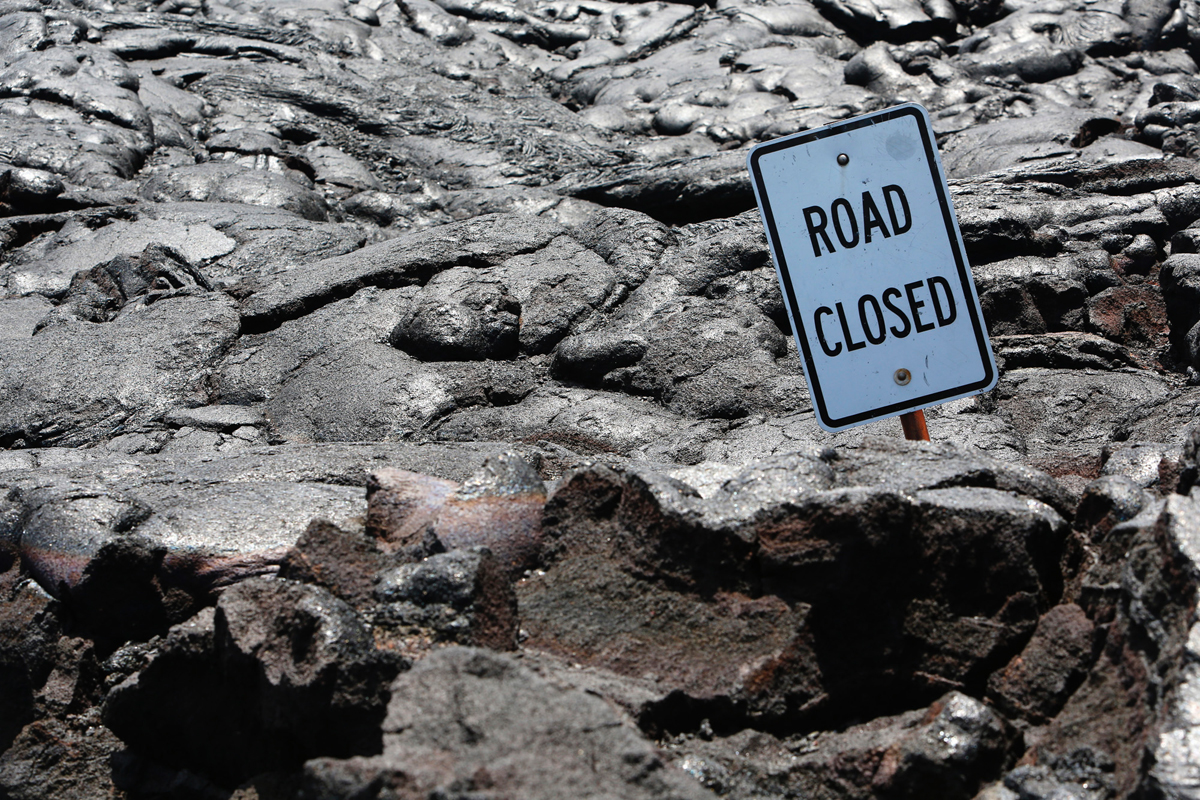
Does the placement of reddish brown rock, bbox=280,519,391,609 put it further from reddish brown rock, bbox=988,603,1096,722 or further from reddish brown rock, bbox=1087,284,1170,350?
reddish brown rock, bbox=1087,284,1170,350

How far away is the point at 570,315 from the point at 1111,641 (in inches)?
152

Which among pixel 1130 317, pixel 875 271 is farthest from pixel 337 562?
pixel 1130 317

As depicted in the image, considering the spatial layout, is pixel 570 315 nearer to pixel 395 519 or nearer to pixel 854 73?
pixel 395 519

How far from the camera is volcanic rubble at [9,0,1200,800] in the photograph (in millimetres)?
1794

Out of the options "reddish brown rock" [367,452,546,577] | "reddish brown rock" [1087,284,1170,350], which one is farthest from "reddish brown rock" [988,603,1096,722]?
"reddish brown rock" [1087,284,1170,350]

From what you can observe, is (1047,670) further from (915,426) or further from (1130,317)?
(1130,317)

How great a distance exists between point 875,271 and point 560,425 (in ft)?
7.72

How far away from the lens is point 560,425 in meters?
4.54

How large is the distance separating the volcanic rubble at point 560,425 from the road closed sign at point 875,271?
0.18 m

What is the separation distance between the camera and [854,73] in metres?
9.94

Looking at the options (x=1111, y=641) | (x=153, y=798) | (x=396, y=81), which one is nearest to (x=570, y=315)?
(x=153, y=798)

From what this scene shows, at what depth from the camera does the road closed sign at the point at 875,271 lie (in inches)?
94.0

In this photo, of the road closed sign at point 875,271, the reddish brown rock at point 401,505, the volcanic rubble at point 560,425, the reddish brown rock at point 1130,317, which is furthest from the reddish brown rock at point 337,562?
the reddish brown rock at point 1130,317

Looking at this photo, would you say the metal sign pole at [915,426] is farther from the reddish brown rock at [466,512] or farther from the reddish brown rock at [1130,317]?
the reddish brown rock at [1130,317]
